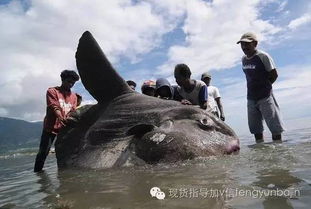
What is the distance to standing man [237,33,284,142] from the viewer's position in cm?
735

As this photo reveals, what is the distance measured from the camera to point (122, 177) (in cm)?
457

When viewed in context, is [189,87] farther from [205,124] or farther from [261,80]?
[205,124]

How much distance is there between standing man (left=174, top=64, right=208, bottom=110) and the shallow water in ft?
6.88

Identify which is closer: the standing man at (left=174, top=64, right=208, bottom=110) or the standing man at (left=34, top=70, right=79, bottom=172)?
the standing man at (left=174, top=64, right=208, bottom=110)

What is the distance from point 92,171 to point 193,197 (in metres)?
2.66

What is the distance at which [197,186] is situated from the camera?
3.48 m

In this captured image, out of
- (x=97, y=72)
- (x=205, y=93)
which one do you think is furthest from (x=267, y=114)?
(x=97, y=72)

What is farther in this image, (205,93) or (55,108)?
(55,108)

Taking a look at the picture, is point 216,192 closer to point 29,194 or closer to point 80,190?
point 80,190

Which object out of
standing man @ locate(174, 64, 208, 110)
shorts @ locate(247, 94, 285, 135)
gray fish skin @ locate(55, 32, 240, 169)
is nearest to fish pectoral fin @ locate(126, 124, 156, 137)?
gray fish skin @ locate(55, 32, 240, 169)

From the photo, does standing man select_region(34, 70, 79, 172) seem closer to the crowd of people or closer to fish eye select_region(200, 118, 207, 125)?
the crowd of people

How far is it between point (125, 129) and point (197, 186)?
2534 mm

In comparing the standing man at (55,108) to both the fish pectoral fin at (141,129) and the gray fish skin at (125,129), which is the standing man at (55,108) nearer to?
the gray fish skin at (125,129)

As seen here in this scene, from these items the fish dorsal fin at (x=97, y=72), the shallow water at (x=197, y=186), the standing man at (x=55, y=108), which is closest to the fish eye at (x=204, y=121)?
the shallow water at (x=197, y=186)
